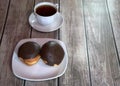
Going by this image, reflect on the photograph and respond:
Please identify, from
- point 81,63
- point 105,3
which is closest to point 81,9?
point 105,3

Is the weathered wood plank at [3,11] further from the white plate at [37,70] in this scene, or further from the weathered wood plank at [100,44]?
the weathered wood plank at [100,44]

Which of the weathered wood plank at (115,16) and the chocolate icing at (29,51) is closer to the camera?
the chocolate icing at (29,51)

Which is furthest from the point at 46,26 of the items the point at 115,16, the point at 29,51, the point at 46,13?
the point at 115,16

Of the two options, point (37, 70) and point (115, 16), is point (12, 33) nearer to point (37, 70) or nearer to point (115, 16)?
point (37, 70)

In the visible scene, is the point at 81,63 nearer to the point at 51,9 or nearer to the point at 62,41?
the point at 62,41

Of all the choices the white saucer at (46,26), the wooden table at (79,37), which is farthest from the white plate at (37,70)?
the white saucer at (46,26)

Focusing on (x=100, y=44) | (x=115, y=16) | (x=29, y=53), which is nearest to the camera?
(x=29, y=53)

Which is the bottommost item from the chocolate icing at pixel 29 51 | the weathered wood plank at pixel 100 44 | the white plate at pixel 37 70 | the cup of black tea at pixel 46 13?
the white plate at pixel 37 70

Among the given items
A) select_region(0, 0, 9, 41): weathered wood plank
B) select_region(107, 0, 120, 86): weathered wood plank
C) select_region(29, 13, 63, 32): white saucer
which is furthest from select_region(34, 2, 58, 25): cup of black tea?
select_region(107, 0, 120, 86): weathered wood plank
